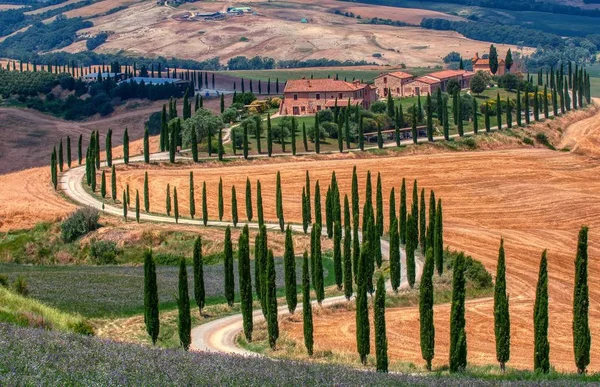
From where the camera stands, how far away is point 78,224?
86.1 m

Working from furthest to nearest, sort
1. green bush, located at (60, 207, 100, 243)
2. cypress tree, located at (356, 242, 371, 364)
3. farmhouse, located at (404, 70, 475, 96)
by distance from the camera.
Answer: farmhouse, located at (404, 70, 475, 96) < green bush, located at (60, 207, 100, 243) < cypress tree, located at (356, 242, 371, 364)

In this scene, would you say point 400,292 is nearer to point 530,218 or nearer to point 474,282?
point 474,282

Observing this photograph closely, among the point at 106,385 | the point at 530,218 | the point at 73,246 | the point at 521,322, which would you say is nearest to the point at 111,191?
the point at 73,246

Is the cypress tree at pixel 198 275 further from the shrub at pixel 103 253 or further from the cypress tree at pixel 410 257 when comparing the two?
the shrub at pixel 103 253

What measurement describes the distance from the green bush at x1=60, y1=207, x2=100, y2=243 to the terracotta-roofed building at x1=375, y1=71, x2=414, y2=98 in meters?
72.1

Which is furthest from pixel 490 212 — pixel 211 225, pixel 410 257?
pixel 410 257

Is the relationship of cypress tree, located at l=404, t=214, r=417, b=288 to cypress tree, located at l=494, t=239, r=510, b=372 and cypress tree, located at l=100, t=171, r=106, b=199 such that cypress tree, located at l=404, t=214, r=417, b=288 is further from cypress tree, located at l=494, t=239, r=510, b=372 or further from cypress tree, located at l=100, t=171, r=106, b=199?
cypress tree, located at l=100, t=171, r=106, b=199

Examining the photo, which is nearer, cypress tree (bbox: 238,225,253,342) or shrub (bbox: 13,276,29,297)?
cypress tree (bbox: 238,225,253,342)

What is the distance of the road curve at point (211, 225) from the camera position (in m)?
53.3

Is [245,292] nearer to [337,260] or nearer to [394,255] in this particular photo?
[337,260]

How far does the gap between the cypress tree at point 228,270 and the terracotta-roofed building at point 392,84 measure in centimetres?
9448

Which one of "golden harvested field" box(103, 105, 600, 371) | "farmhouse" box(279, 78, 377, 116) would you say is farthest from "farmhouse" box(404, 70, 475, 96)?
"golden harvested field" box(103, 105, 600, 371)

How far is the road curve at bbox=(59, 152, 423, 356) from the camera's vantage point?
53.3 metres

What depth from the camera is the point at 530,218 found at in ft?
311
